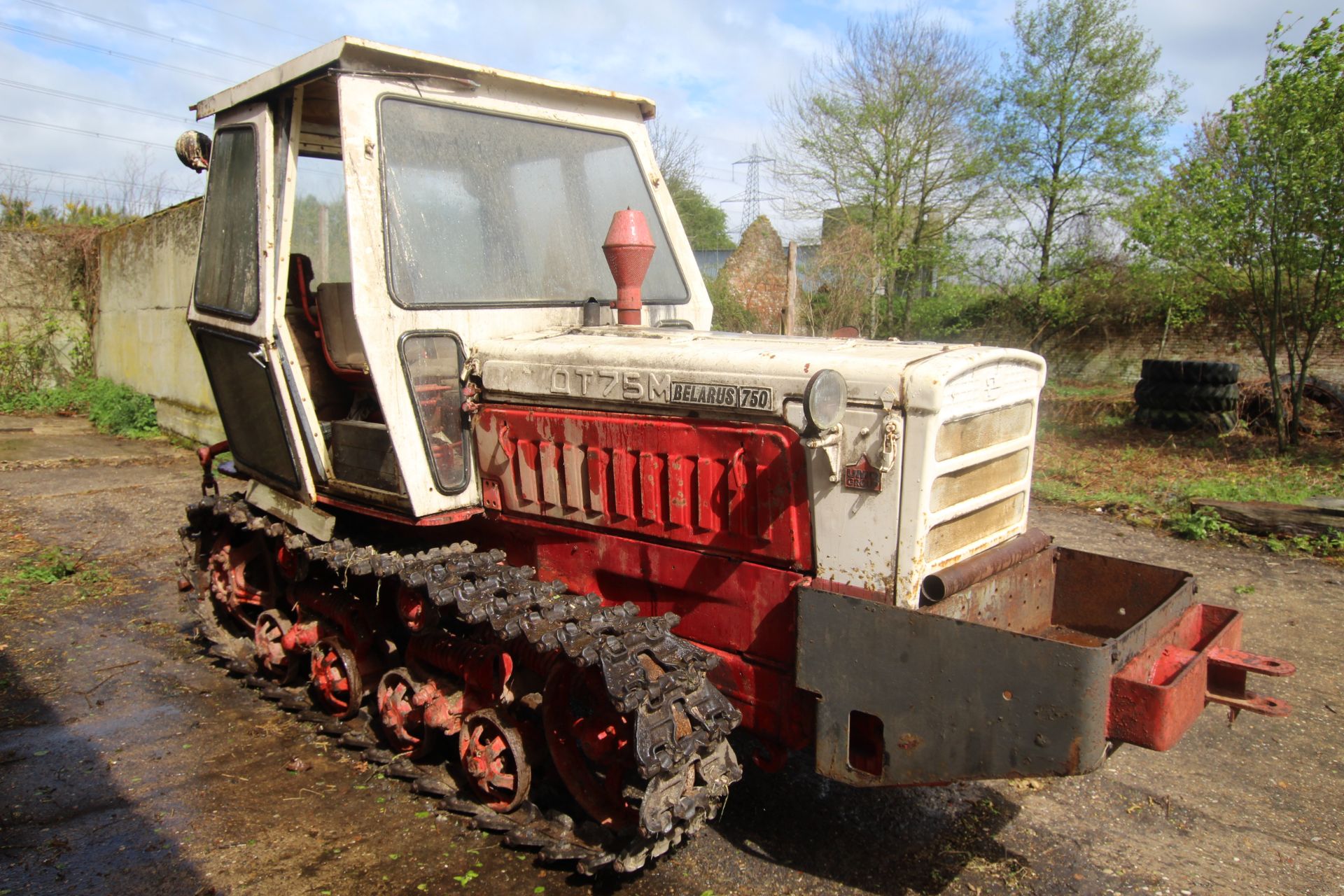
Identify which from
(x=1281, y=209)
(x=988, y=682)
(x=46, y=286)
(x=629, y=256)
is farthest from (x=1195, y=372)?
(x=46, y=286)

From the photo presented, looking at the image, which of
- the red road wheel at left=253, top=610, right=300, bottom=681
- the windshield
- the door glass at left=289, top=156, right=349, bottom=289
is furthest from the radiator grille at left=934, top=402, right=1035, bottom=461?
the red road wheel at left=253, top=610, right=300, bottom=681

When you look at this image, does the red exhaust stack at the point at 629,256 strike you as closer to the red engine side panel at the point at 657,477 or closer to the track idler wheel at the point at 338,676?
the red engine side panel at the point at 657,477

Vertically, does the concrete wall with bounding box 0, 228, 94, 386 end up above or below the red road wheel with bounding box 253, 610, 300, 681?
above

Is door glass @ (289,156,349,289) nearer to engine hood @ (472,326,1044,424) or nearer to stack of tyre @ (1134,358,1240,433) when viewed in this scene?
engine hood @ (472,326,1044,424)

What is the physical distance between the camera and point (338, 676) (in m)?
4.52

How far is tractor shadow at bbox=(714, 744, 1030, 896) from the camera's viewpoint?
11.3 ft

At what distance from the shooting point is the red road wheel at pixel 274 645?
16.3 feet

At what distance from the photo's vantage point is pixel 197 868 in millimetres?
3453

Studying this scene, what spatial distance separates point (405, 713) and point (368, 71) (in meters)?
2.73

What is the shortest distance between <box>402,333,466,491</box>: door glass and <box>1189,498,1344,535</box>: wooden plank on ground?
23.2ft

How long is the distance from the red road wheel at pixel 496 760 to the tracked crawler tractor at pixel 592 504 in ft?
0.06

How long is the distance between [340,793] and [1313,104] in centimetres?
1205

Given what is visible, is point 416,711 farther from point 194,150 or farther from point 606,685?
point 194,150

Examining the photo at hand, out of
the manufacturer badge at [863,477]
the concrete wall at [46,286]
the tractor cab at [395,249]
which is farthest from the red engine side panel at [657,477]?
the concrete wall at [46,286]
